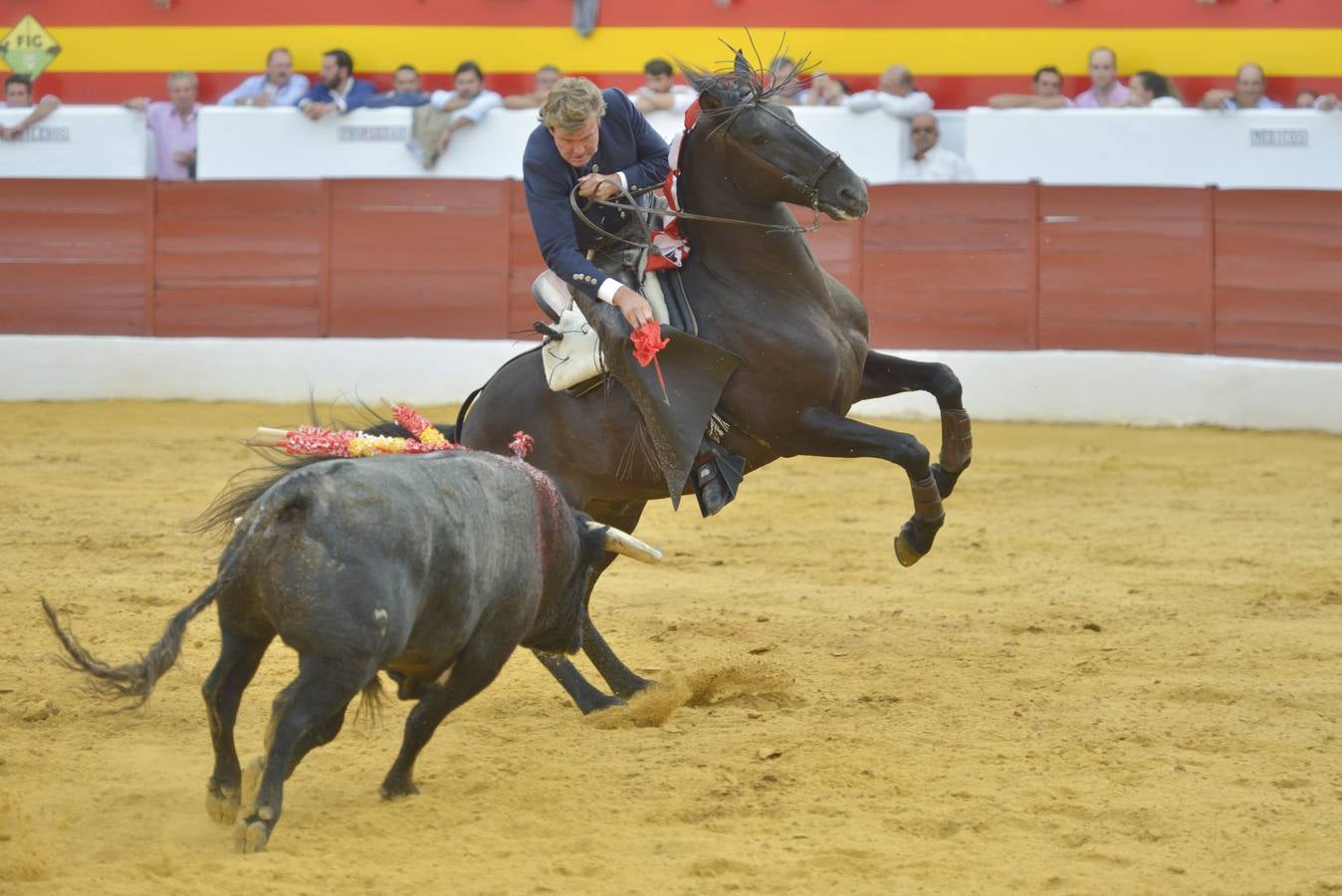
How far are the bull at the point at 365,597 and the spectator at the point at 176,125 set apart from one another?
35.5 ft

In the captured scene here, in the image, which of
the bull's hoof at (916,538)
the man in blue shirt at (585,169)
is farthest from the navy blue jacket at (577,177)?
the bull's hoof at (916,538)

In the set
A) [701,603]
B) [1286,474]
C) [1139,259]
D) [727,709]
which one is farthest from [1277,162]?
[727,709]

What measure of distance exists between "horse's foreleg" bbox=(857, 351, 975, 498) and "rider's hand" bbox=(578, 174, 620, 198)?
3.39 feet

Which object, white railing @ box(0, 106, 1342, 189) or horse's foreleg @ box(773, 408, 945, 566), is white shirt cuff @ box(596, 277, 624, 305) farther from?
white railing @ box(0, 106, 1342, 189)

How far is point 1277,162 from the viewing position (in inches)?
506

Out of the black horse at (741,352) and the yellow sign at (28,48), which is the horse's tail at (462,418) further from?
the yellow sign at (28,48)

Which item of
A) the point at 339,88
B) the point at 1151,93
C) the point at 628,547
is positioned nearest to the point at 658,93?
the point at 339,88

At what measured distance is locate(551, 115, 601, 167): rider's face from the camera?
5.15m

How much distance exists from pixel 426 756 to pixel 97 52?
1309 centimetres

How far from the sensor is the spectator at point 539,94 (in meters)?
14.0

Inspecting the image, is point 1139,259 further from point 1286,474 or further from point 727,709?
point 727,709

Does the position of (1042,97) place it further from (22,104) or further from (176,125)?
(22,104)

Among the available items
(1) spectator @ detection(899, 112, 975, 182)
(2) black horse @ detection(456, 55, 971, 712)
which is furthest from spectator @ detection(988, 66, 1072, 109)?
(2) black horse @ detection(456, 55, 971, 712)

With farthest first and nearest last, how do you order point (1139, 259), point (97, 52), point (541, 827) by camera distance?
1. point (97, 52)
2. point (1139, 259)
3. point (541, 827)
